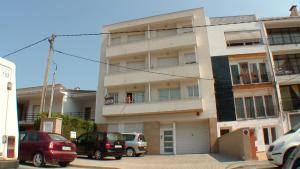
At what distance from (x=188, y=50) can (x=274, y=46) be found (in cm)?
767

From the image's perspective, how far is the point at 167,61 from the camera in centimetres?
2873

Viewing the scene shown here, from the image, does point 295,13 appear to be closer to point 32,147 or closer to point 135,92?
point 135,92

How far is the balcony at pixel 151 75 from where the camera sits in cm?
2645

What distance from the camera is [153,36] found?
29.8 metres

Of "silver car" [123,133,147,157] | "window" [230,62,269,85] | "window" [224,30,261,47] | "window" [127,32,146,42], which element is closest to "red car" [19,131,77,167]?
"silver car" [123,133,147,157]

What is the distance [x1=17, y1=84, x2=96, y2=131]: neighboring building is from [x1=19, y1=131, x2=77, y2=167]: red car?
18427 mm

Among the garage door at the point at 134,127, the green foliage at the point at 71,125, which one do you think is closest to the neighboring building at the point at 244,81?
the garage door at the point at 134,127

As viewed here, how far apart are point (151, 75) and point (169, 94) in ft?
7.84

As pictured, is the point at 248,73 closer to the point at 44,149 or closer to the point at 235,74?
the point at 235,74

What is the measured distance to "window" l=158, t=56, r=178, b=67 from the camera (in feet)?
93.5

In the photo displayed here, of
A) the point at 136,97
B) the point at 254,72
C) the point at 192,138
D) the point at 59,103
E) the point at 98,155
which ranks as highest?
the point at 254,72

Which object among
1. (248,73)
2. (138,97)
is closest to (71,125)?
(138,97)

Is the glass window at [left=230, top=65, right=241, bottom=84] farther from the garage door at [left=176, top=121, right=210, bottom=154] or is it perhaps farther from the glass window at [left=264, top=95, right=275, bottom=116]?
the garage door at [left=176, top=121, right=210, bottom=154]

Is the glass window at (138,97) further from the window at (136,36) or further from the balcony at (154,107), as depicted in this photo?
the window at (136,36)
